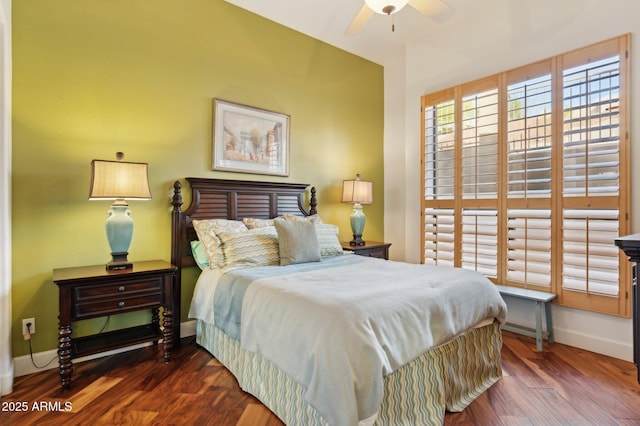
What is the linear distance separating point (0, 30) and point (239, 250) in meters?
2.08

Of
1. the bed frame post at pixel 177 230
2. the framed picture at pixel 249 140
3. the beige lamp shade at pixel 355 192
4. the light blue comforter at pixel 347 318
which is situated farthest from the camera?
the beige lamp shade at pixel 355 192

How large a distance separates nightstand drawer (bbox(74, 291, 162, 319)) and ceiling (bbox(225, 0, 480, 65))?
9.35 ft

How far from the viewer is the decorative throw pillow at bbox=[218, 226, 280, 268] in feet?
8.38

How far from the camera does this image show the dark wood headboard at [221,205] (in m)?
2.90

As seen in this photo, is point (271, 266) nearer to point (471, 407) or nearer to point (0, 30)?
point (471, 407)

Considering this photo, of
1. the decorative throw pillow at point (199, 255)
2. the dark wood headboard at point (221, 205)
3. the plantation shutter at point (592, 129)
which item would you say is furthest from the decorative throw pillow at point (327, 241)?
the plantation shutter at point (592, 129)

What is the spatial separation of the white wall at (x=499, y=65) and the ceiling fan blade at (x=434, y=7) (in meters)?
1.29

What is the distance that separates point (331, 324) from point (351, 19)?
11.0ft

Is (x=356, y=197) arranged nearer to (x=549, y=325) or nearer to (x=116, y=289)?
(x=549, y=325)

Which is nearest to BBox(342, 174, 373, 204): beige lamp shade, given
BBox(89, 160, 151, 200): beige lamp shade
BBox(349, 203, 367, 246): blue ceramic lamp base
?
BBox(349, 203, 367, 246): blue ceramic lamp base

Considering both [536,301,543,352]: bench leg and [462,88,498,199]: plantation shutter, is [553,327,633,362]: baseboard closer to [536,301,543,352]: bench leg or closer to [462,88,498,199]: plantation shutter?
[536,301,543,352]: bench leg

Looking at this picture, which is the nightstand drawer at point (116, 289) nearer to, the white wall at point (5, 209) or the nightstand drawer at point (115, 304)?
the nightstand drawer at point (115, 304)

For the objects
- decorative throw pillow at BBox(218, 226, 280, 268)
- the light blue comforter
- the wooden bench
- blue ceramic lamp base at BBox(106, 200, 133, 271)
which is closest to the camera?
the light blue comforter

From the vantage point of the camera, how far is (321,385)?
1.43 meters
